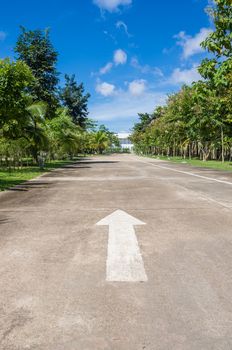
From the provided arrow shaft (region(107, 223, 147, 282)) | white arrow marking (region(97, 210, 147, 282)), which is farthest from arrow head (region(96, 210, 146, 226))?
arrow shaft (region(107, 223, 147, 282))

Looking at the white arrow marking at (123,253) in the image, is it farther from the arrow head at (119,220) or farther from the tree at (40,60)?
the tree at (40,60)

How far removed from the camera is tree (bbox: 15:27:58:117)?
123 feet

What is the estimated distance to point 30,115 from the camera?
26.5m

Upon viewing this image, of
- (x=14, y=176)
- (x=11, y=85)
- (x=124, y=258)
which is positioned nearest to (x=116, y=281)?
(x=124, y=258)

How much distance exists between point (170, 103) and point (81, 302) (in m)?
58.1

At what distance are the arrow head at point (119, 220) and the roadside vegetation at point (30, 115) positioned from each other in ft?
26.5

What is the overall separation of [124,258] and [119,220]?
2.52 metres

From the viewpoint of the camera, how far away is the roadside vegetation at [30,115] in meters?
17.2

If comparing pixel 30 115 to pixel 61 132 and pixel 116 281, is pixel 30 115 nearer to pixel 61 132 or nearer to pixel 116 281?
pixel 61 132

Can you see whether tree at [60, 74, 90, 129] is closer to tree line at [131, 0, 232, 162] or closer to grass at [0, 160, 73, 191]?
tree line at [131, 0, 232, 162]

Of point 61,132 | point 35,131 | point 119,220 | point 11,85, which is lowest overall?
point 119,220

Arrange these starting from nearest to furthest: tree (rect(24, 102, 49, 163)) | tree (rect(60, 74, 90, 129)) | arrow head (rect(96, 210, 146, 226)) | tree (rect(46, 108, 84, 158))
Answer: arrow head (rect(96, 210, 146, 226)) < tree (rect(24, 102, 49, 163)) < tree (rect(46, 108, 84, 158)) < tree (rect(60, 74, 90, 129))

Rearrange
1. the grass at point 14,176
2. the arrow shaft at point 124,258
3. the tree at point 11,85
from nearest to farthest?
1. the arrow shaft at point 124,258
2. the grass at point 14,176
3. the tree at point 11,85

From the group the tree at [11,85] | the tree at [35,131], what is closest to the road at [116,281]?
the tree at [11,85]
